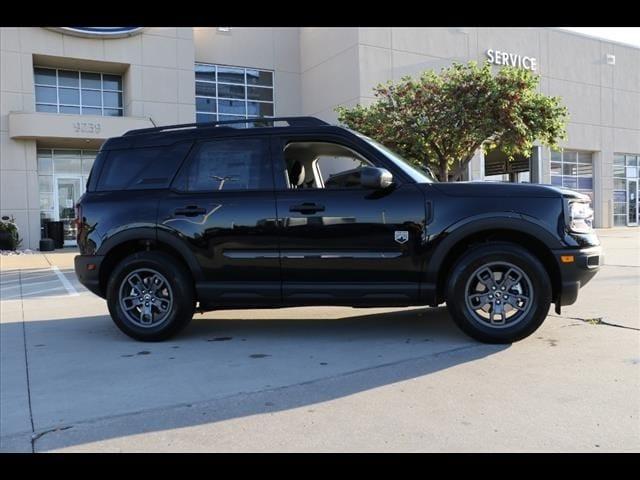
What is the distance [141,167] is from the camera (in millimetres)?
5703

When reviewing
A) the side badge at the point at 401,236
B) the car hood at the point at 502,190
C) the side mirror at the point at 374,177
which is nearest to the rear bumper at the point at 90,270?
the side mirror at the point at 374,177

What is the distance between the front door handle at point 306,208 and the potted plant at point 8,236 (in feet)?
56.1

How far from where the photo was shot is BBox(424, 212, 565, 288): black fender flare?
4.96 metres

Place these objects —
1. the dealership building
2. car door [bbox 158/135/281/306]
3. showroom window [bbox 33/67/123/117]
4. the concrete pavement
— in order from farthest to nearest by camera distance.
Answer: showroom window [bbox 33/67/123/117]
the dealership building
car door [bbox 158/135/281/306]
the concrete pavement

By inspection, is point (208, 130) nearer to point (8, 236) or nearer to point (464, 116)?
point (464, 116)

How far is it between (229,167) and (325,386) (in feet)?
8.02

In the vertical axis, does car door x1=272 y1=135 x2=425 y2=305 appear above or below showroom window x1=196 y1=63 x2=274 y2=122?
below

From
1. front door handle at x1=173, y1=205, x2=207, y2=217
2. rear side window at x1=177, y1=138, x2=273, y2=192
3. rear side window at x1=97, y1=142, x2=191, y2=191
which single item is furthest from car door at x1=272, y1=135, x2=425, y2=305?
rear side window at x1=97, y1=142, x2=191, y2=191

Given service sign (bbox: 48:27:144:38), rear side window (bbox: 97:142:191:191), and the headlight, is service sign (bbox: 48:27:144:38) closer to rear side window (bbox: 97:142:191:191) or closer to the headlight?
rear side window (bbox: 97:142:191:191)

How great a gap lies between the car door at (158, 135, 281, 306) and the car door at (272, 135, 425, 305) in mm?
166

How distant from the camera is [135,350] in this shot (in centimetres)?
535

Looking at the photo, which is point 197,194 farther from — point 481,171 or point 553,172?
point 553,172
